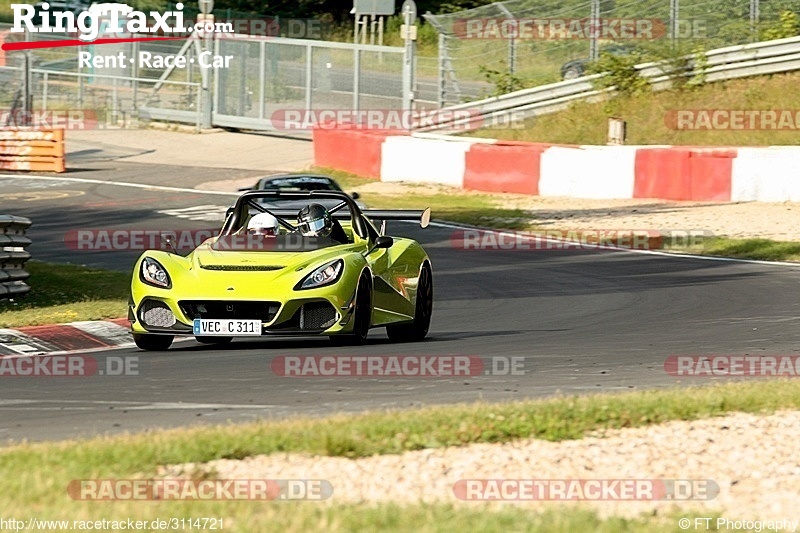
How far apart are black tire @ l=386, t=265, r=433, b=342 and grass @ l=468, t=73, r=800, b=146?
17.1m

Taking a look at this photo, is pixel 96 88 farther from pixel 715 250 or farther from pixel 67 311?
pixel 67 311

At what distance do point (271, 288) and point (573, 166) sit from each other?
1667cm

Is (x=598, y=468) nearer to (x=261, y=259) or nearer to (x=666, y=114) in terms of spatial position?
(x=261, y=259)

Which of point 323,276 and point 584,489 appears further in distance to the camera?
point 323,276

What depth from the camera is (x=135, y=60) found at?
1645 inches

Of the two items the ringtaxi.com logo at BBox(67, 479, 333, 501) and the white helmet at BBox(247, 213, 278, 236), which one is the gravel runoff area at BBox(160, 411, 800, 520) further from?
the white helmet at BBox(247, 213, 278, 236)

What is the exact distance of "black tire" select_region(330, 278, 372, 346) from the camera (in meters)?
11.7

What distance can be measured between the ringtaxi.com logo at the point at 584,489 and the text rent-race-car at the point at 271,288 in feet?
15.9

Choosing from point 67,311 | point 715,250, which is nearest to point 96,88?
point 715,250

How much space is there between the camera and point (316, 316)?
37.4ft

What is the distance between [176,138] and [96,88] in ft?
14.6

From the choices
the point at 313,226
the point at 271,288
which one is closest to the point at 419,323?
the point at 313,226
